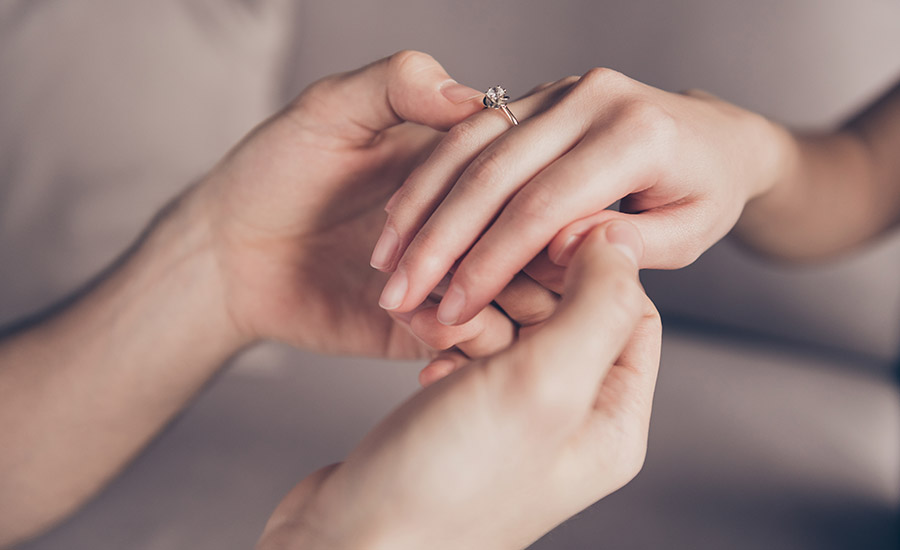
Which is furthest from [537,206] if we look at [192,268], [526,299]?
[192,268]

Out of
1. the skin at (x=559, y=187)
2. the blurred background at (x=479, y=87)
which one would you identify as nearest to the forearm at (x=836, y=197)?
the blurred background at (x=479, y=87)

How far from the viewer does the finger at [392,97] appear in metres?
0.58

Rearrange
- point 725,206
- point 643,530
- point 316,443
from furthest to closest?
point 316,443 → point 643,530 → point 725,206

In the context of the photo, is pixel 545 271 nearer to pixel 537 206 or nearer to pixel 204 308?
pixel 537 206

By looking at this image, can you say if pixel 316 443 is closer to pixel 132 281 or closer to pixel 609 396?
pixel 132 281

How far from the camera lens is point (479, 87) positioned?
124cm

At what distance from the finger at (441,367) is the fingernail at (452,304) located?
0.07m

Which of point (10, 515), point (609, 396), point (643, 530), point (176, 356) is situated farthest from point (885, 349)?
point (10, 515)

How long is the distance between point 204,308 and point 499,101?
0.50m

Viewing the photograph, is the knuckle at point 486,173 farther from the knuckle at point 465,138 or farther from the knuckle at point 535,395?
the knuckle at point 535,395

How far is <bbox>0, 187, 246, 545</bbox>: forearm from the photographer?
0.81 m

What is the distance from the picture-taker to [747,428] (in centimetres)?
99

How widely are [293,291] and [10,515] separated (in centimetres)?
46

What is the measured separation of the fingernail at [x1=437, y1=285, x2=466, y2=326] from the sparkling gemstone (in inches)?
6.6
